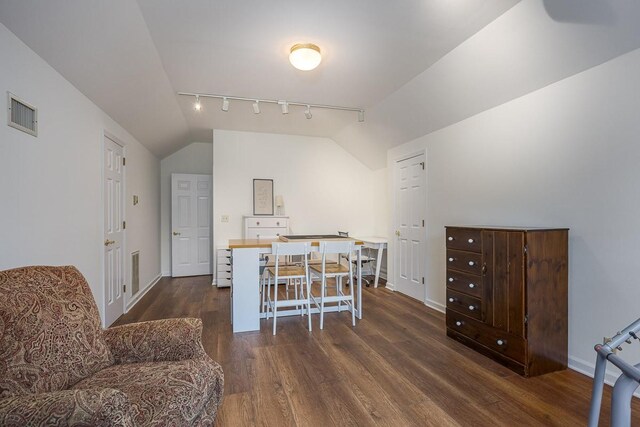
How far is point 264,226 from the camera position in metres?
5.23

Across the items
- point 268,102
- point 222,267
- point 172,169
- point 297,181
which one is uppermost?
point 268,102

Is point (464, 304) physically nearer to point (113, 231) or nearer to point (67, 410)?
point (67, 410)

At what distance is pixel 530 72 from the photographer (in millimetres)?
2449

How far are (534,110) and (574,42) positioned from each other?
0.59 metres

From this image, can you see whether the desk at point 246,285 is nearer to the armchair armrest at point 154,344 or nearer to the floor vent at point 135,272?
the armchair armrest at point 154,344

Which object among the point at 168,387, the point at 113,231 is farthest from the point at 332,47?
the point at 113,231

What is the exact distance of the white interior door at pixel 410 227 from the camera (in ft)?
13.5

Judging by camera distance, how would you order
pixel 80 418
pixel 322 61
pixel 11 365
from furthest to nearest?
pixel 322 61, pixel 11 365, pixel 80 418

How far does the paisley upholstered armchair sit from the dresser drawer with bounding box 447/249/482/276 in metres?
2.21

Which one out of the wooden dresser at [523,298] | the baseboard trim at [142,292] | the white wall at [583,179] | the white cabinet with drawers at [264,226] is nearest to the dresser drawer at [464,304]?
the wooden dresser at [523,298]

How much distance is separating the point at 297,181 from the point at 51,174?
380 cm

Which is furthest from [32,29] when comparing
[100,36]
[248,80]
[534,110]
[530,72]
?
[534,110]

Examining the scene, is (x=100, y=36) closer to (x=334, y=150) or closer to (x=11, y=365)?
(x=11, y=365)

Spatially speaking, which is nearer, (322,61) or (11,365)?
(11,365)
